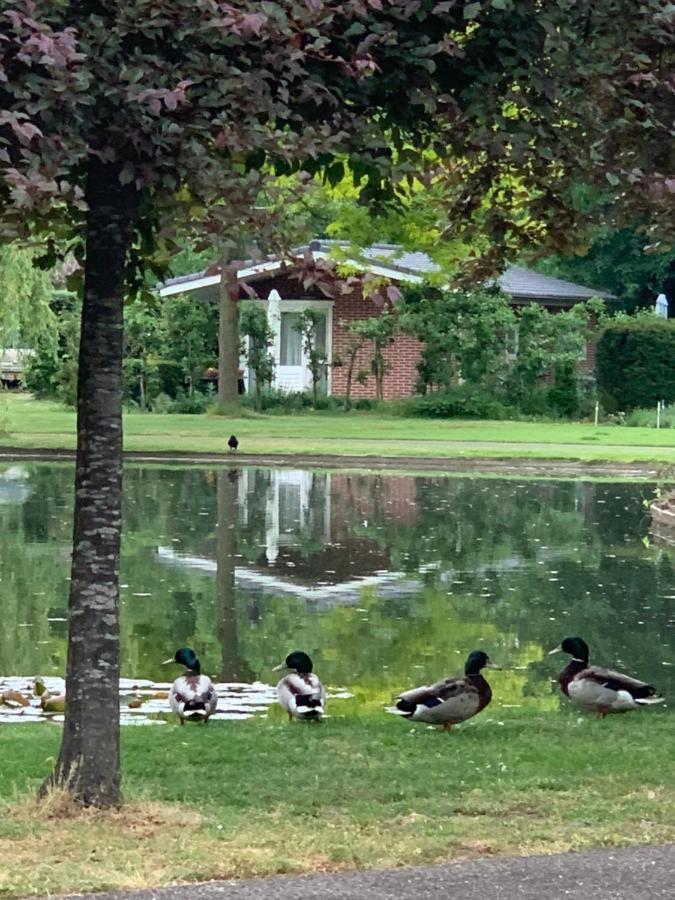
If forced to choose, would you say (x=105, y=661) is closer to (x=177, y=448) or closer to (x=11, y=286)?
(x=177, y=448)

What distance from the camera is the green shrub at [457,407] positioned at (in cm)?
4416

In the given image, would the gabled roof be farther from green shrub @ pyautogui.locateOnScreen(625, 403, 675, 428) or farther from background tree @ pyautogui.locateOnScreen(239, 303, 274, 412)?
green shrub @ pyautogui.locateOnScreen(625, 403, 675, 428)

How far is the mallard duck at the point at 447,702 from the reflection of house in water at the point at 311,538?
5718 mm

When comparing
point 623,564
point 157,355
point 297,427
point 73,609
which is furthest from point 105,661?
point 157,355

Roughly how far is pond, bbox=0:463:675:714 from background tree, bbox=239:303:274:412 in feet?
61.8

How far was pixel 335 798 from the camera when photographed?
7.35m

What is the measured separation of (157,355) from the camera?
47.3 metres

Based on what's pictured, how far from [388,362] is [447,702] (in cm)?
3738

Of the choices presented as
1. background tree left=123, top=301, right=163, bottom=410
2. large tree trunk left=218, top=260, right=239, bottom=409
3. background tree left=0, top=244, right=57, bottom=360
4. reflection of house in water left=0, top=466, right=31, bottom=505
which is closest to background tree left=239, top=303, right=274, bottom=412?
large tree trunk left=218, top=260, right=239, bottom=409

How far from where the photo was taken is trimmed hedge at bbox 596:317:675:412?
44.5m

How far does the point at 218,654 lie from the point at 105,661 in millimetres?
5213

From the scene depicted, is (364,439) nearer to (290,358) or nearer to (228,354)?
(228,354)

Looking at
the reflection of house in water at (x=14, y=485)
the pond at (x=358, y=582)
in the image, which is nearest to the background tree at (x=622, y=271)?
the reflection of house in water at (x=14, y=485)

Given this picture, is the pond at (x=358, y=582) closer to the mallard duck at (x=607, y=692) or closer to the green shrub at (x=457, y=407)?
the mallard duck at (x=607, y=692)
